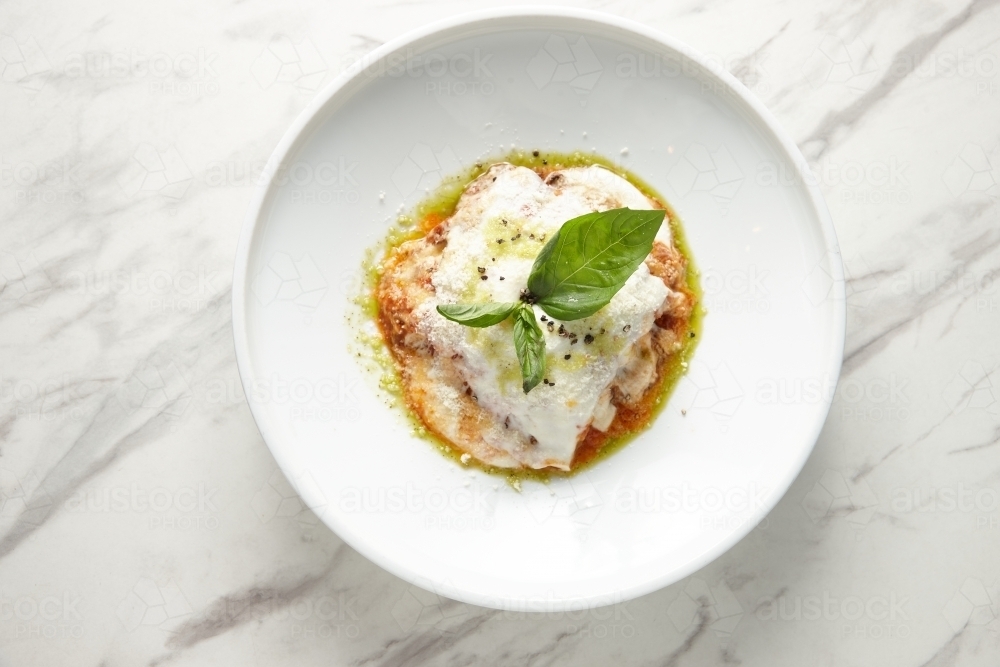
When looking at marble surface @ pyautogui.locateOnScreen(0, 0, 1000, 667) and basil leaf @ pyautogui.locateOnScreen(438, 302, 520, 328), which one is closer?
basil leaf @ pyautogui.locateOnScreen(438, 302, 520, 328)

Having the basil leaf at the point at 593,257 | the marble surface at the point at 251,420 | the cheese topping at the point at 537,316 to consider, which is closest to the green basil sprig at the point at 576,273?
the basil leaf at the point at 593,257

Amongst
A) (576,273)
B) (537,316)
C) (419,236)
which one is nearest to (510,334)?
(537,316)

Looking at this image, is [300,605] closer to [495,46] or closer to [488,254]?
[488,254]

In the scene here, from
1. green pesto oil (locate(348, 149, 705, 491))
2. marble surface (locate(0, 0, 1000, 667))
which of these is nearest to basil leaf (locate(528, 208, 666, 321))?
green pesto oil (locate(348, 149, 705, 491))

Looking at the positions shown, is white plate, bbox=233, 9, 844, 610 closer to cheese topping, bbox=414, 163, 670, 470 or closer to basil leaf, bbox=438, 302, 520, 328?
cheese topping, bbox=414, 163, 670, 470

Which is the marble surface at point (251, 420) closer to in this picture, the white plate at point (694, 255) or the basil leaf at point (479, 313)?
the white plate at point (694, 255)

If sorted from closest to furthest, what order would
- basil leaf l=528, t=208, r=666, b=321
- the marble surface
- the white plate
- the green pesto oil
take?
basil leaf l=528, t=208, r=666, b=321 < the white plate < the green pesto oil < the marble surface

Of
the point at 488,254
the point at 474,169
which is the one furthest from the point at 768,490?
the point at 474,169
